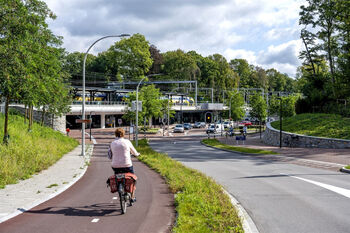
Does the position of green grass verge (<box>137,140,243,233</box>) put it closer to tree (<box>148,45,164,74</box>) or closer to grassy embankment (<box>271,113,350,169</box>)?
grassy embankment (<box>271,113,350,169</box>)

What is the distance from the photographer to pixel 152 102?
179ft

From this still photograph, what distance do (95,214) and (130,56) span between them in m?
77.3

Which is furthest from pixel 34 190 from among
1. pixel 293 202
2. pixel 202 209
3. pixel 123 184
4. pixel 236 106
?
pixel 236 106

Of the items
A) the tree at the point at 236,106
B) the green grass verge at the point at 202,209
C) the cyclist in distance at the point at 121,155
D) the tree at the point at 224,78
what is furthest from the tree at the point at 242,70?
the cyclist in distance at the point at 121,155

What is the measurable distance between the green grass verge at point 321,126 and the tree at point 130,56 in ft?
166

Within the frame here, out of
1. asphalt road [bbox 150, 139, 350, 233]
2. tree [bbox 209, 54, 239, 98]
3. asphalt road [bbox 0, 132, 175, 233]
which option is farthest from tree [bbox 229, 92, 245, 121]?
asphalt road [bbox 0, 132, 175, 233]

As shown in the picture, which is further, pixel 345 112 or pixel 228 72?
Answer: pixel 228 72

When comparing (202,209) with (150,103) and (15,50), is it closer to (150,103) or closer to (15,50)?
(15,50)

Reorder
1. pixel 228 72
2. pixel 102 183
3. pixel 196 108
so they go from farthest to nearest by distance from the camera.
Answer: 1. pixel 228 72
2. pixel 196 108
3. pixel 102 183

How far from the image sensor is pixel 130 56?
81875 millimetres

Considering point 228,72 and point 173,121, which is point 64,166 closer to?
point 173,121

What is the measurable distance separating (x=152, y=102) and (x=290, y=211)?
156 feet

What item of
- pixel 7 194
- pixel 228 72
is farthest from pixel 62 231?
pixel 228 72

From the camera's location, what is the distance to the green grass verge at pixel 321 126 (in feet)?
93.6
